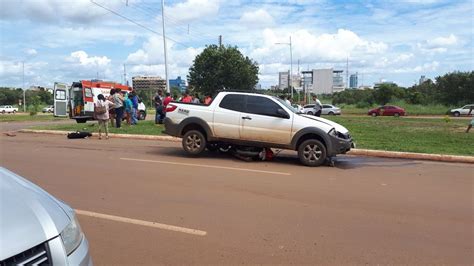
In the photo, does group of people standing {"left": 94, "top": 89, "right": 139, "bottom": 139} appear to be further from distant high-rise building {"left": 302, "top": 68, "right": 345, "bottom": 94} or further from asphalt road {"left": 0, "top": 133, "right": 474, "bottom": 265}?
distant high-rise building {"left": 302, "top": 68, "right": 345, "bottom": 94}

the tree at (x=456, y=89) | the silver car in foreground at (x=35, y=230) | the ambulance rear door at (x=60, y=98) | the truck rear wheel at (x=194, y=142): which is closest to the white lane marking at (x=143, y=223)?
the silver car in foreground at (x=35, y=230)

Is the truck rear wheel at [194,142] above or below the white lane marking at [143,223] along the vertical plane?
above

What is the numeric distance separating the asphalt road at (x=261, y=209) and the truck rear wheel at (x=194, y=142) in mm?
479

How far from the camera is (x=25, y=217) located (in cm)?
279

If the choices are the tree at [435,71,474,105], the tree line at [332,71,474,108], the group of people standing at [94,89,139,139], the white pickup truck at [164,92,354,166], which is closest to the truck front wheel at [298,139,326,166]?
the white pickup truck at [164,92,354,166]

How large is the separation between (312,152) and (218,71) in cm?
3614

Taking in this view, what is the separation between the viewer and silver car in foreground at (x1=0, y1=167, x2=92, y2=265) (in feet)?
8.30

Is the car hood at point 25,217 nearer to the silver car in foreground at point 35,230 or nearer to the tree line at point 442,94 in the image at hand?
the silver car in foreground at point 35,230

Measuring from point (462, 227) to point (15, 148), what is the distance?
12169mm

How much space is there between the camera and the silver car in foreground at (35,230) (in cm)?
253

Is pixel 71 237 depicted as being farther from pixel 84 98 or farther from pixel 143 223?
pixel 84 98

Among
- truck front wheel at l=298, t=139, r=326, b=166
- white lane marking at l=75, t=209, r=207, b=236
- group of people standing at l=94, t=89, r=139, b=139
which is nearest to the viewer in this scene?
white lane marking at l=75, t=209, r=207, b=236

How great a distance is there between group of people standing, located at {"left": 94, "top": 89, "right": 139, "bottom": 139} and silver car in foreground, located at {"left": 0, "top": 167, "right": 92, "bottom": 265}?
13012 mm

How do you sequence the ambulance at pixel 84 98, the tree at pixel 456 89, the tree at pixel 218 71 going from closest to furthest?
the ambulance at pixel 84 98 < the tree at pixel 218 71 < the tree at pixel 456 89
